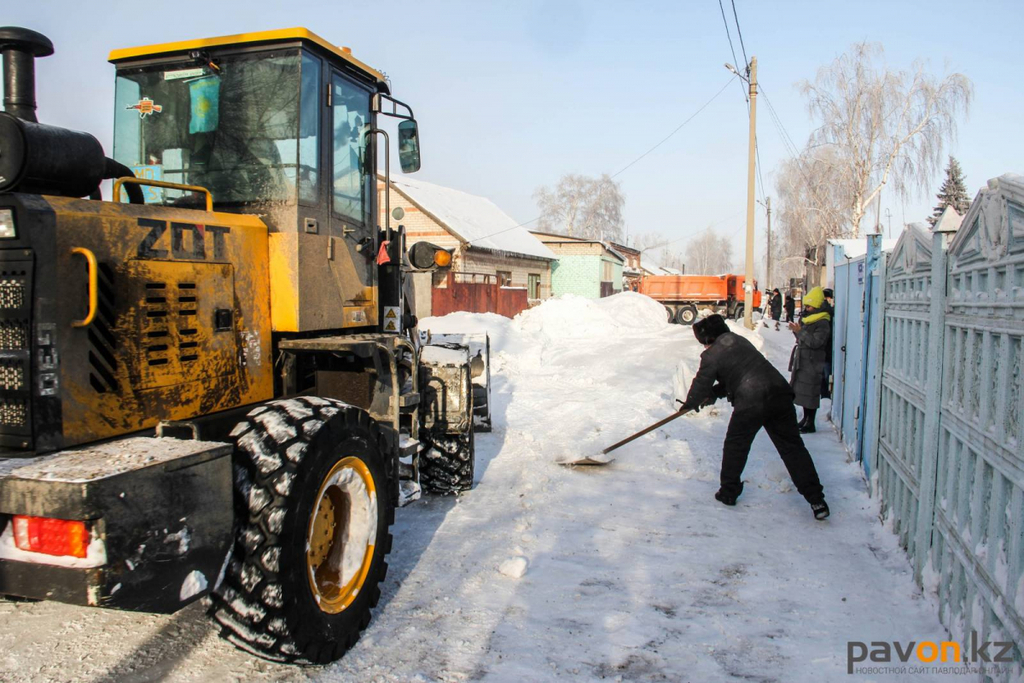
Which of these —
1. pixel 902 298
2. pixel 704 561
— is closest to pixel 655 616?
pixel 704 561

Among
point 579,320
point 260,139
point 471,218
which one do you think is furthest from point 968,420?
point 471,218

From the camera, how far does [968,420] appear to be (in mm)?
3268

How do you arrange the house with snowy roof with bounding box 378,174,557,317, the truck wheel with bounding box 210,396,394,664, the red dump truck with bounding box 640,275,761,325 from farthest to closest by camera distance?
1. the red dump truck with bounding box 640,275,761,325
2. the house with snowy roof with bounding box 378,174,557,317
3. the truck wheel with bounding box 210,396,394,664

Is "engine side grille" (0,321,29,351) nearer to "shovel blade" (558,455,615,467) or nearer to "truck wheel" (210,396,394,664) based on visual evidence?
"truck wheel" (210,396,394,664)

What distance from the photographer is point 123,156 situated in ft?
13.8

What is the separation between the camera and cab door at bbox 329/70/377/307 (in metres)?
4.27

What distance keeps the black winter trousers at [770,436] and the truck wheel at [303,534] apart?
3.19 metres

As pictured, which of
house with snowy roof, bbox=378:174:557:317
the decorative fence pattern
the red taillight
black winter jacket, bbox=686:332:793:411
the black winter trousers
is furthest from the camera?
house with snowy roof, bbox=378:174:557:317

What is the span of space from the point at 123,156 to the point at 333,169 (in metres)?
1.25

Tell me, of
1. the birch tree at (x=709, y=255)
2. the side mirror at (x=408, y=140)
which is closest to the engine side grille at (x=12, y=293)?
the side mirror at (x=408, y=140)

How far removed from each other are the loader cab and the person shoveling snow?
3198mm

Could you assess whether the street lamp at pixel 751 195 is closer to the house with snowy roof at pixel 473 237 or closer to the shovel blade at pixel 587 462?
the house with snowy roof at pixel 473 237

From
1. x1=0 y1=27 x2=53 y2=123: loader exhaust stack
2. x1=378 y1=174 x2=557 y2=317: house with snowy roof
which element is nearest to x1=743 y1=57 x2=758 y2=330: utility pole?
x1=378 y1=174 x2=557 y2=317: house with snowy roof

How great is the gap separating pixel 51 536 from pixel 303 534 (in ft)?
3.16
